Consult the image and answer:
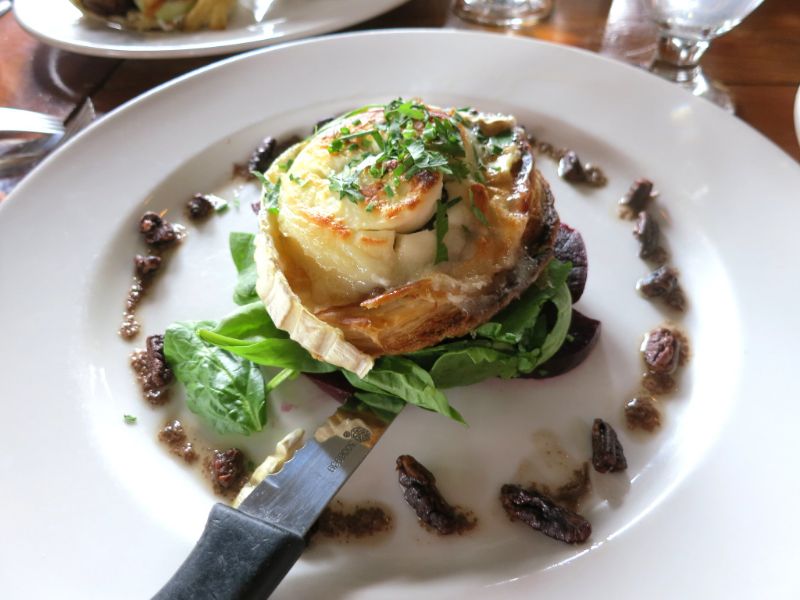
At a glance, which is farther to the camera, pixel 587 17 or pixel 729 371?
pixel 587 17

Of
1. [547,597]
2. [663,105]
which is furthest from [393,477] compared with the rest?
[663,105]

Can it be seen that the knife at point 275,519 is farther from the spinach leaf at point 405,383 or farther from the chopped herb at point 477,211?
the chopped herb at point 477,211

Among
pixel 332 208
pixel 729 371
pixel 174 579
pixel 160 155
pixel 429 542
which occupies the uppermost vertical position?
pixel 332 208

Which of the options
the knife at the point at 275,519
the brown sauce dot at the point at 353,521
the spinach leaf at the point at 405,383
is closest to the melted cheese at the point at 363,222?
the spinach leaf at the point at 405,383

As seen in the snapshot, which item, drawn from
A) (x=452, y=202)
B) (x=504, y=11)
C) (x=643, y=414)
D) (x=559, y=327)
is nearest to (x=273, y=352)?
(x=452, y=202)

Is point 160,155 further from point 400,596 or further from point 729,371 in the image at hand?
point 729,371

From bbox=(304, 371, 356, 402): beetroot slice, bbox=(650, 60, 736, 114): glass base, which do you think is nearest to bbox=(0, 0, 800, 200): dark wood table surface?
bbox=(650, 60, 736, 114): glass base
